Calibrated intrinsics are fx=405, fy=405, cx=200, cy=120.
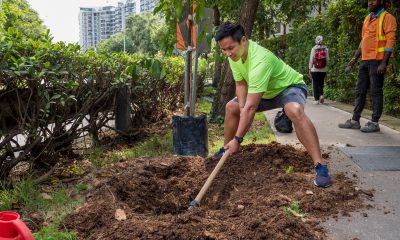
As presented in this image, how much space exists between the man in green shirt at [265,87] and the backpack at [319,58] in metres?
6.88

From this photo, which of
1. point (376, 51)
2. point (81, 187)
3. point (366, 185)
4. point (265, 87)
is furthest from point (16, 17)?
point (366, 185)

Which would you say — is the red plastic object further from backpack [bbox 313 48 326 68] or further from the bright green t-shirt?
backpack [bbox 313 48 326 68]

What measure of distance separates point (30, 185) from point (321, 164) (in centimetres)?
270

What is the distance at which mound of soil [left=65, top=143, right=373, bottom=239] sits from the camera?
276 centimetres

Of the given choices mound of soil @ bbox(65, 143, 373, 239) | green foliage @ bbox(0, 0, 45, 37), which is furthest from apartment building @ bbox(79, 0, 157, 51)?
mound of soil @ bbox(65, 143, 373, 239)

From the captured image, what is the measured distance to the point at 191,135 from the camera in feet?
16.9

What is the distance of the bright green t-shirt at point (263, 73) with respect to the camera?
12.0 ft

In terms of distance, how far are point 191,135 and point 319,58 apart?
6699mm

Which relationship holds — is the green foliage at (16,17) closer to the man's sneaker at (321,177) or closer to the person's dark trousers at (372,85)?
the man's sneaker at (321,177)

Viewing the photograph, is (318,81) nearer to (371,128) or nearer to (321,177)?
(371,128)

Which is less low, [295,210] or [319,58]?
[319,58]

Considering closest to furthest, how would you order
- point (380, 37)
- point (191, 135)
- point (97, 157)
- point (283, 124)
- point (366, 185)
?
1. point (366, 185)
2. point (191, 135)
3. point (97, 157)
4. point (380, 37)
5. point (283, 124)

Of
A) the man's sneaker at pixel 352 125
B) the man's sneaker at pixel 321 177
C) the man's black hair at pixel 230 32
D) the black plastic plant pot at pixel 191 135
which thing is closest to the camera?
the man's sneaker at pixel 321 177

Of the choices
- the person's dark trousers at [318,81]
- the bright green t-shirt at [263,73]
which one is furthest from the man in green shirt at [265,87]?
the person's dark trousers at [318,81]
